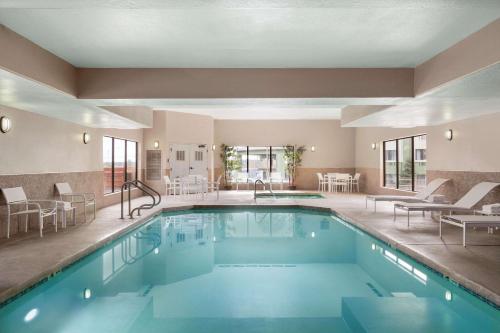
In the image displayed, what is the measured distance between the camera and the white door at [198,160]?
48.9 ft

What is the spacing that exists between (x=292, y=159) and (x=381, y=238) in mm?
9966

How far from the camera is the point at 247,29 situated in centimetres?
429

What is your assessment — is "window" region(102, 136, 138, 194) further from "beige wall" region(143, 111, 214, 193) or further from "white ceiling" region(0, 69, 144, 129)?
"white ceiling" region(0, 69, 144, 129)

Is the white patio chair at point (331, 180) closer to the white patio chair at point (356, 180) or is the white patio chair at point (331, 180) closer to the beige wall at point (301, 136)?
the white patio chair at point (356, 180)

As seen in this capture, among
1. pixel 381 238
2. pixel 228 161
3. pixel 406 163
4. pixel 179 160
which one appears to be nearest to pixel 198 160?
pixel 179 160

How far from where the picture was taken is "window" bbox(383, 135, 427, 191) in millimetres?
11633

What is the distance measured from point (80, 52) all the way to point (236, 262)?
3773mm

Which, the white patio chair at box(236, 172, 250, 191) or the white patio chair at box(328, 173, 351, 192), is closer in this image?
the white patio chair at box(328, 173, 351, 192)

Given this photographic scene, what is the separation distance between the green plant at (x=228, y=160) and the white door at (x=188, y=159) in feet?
3.69

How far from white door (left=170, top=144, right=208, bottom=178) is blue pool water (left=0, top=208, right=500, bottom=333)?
7307 mm

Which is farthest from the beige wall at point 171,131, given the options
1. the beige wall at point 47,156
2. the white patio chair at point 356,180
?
the white patio chair at point 356,180

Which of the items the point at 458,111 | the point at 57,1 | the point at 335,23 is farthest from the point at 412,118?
the point at 57,1

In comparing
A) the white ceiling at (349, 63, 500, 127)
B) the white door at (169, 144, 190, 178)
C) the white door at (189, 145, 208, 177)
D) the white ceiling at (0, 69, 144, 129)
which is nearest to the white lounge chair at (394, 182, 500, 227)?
the white ceiling at (349, 63, 500, 127)

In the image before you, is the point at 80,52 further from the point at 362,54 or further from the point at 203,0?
the point at 362,54
